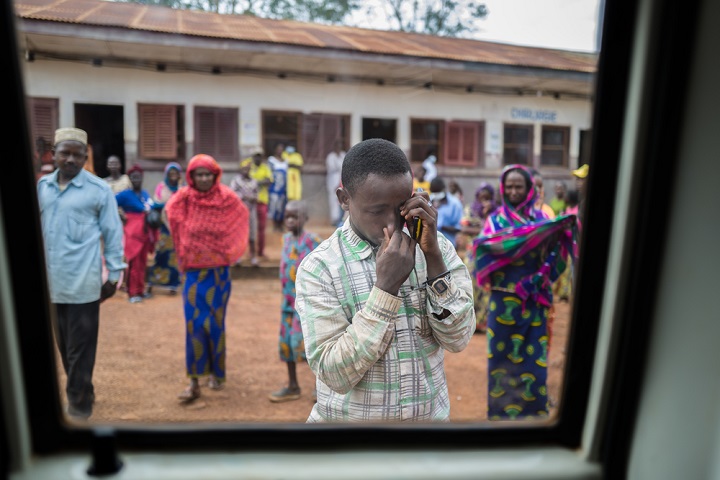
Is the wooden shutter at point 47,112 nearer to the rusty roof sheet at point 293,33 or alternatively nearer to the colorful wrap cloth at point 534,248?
the rusty roof sheet at point 293,33

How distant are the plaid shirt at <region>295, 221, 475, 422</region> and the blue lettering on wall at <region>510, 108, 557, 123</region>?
13392mm

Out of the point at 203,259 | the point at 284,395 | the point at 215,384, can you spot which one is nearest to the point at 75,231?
the point at 203,259

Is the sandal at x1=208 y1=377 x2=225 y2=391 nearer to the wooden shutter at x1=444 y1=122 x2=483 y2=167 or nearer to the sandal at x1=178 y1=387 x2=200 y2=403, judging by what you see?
the sandal at x1=178 y1=387 x2=200 y2=403

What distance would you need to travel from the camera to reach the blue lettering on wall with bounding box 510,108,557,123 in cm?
1437

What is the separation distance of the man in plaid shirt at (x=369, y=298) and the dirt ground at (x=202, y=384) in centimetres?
183

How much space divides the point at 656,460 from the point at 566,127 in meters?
14.7

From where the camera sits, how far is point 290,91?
12.4 metres

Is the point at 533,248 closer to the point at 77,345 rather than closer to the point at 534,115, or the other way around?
the point at 77,345

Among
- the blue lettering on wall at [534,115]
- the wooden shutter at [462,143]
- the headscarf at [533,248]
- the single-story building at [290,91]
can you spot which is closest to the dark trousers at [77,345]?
the headscarf at [533,248]

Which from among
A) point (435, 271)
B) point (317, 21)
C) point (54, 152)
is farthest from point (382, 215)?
point (317, 21)

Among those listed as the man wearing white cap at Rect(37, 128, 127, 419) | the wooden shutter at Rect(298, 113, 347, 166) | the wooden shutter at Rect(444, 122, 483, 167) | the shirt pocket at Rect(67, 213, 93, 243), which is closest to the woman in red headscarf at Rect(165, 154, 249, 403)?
the man wearing white cap at Rect(37, 128, 127, 419)

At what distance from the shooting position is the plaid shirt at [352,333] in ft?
5.65

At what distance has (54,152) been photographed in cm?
398

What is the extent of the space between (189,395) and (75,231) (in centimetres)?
168
